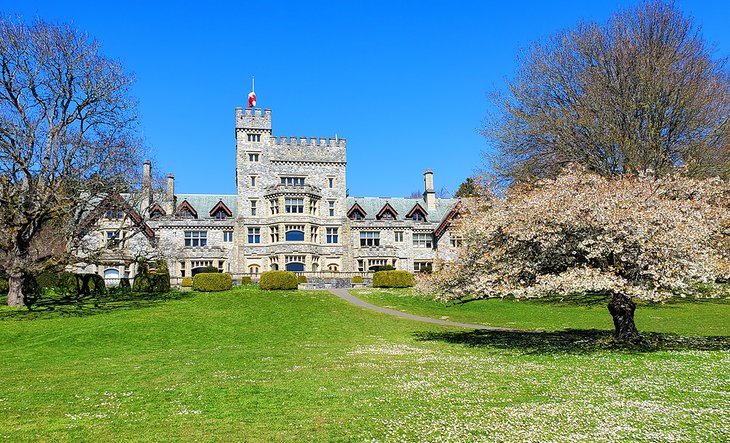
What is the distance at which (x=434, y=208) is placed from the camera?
206 ft

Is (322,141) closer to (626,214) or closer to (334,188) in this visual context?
(334,188)

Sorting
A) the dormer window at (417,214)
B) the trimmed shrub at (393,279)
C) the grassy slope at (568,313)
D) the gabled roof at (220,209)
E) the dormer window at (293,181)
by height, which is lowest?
the grassy slope at (568,313)

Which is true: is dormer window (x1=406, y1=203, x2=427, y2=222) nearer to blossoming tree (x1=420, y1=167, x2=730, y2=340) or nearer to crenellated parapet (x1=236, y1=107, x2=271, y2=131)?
crenellated parapet (x1=236, y1=107, x2=271, y2=131)

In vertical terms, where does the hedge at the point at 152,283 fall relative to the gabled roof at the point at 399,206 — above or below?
below

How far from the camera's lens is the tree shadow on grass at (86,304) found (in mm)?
28562

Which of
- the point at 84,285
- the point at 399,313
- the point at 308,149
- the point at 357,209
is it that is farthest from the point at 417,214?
the point at 84,285

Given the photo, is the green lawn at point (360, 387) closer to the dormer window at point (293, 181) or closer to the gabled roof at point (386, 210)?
the dormer window at point (293, 181)

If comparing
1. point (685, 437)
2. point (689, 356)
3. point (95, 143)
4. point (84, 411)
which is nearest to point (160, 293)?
point (95, 143)

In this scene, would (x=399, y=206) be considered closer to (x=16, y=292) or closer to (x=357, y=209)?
(x=357, y=209)

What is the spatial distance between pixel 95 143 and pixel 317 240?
2526cm

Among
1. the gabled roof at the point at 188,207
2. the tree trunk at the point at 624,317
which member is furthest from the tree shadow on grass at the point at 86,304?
the tree trunk at the point at 624,317

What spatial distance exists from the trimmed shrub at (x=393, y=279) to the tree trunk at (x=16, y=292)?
2455 centimetres

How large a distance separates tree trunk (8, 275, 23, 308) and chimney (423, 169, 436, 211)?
41721 millimetres

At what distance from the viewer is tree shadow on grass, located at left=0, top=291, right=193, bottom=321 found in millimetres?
28562
